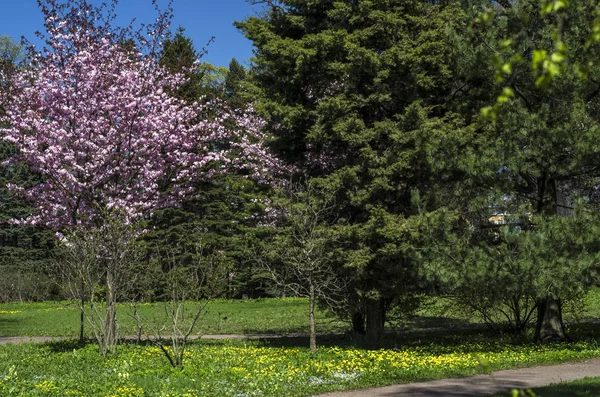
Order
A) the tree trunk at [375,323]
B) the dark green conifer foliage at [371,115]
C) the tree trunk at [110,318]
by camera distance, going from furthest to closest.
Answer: the tree trunk at [375,323]
the dark green conifer foliage at [371,115]
the tree trunk at [110,318]

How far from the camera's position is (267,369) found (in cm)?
1038

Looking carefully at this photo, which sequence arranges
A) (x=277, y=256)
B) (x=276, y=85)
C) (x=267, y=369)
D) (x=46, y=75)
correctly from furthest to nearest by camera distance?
1. (x=46, y=75)
2. (x=276, y=85)
3. (x=277, y=256)
4. (x=267, y=369)

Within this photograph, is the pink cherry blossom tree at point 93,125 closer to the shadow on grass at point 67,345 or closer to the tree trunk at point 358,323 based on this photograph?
the shadow on grass at point 67,345

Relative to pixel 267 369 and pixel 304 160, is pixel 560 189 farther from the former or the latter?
pixel 267 369

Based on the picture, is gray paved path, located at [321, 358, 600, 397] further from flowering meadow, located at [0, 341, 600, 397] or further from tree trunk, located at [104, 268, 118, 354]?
tree trunk, located at [104, 268, 118, 354]

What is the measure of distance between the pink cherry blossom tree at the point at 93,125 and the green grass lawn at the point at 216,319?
2706 mm

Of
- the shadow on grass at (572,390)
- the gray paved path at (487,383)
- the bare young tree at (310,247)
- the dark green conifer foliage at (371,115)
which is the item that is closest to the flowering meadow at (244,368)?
the gray paved path at (487,383)

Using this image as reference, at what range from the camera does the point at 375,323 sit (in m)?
14.7

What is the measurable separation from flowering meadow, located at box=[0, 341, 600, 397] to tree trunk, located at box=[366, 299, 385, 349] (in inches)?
37.9

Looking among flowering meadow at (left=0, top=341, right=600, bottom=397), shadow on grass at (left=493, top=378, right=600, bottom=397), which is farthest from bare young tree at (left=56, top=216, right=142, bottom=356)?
shadow on grass at (left=493, top=378, right=600, bottom=397)

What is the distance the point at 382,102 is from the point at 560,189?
4.55 m

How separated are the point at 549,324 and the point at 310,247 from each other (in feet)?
18.1

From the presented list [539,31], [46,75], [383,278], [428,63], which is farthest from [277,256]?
[46,75]

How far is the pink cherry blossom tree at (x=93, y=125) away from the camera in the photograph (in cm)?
1593
